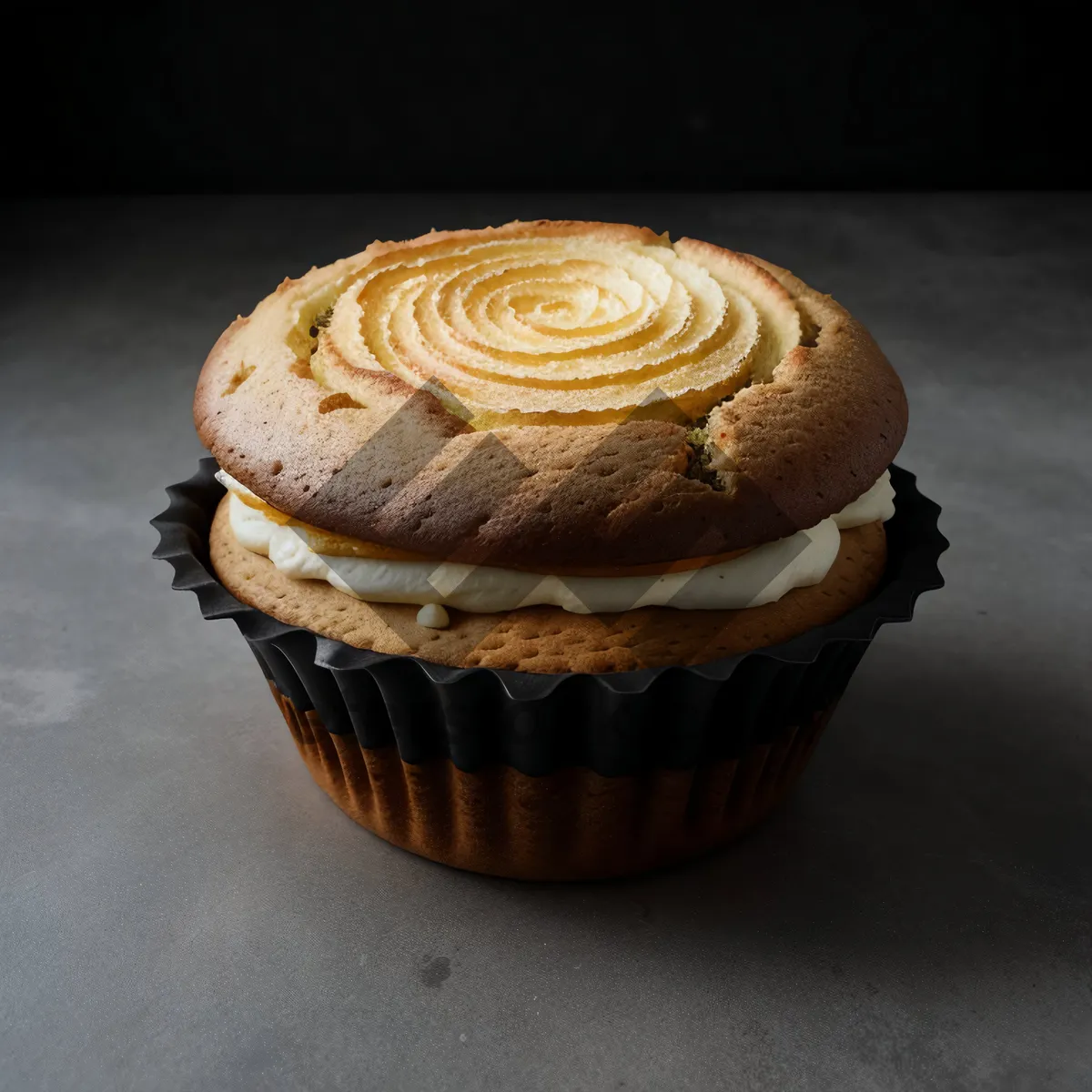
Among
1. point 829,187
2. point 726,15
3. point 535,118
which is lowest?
point 829,187

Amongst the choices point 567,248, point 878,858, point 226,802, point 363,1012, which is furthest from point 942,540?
point 226,802

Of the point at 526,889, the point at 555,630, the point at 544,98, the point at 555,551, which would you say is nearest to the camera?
the point at 555,551

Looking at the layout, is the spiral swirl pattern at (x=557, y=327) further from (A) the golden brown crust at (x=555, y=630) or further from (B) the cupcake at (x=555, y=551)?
(A) the golden brown crust at (x=555, y=630)

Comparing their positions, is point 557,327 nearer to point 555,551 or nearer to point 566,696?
point 555,551

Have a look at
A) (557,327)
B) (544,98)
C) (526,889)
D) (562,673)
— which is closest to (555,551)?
(562,673)

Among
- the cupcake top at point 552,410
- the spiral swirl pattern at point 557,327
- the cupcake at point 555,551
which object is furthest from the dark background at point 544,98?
the cupcake at point 555,551

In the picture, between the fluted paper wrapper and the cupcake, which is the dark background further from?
the fluted paper wrapper

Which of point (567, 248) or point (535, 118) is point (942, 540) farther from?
point (535, 118)
